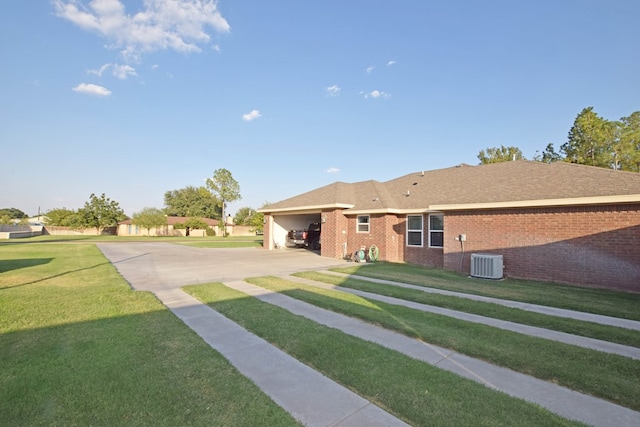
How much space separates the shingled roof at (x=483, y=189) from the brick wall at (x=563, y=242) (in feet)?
1.33

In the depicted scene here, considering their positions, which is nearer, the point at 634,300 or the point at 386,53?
the point at 634,300

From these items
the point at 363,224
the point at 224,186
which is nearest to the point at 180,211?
the point at 224,186

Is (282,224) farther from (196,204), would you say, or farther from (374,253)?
(196,204)

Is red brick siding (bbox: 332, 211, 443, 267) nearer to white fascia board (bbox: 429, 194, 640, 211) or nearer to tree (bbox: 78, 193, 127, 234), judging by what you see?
white fascia board (bbox: 429, 194, 640, 211)

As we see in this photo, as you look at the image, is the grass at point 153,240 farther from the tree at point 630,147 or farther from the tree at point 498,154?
the tree at point 630,147

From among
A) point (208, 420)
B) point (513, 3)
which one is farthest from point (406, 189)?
point (208, 420)

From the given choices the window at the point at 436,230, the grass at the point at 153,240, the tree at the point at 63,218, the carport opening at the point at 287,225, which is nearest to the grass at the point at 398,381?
the window at the point at 436,230

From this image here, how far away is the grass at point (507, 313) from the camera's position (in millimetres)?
4680

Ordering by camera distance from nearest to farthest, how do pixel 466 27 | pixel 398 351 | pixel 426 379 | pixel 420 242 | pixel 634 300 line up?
pixel 426 379 → pixel 398 351 → pixel 634 300 → pixel 466 27 → pixel 420 242

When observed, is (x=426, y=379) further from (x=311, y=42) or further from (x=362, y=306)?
(x=311, y=42)

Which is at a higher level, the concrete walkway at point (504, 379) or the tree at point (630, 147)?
the tree at point (630, 147)

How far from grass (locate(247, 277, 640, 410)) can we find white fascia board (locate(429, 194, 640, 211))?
667 cm

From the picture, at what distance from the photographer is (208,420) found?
2.51 meters

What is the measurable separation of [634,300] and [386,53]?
1350 centimetres
